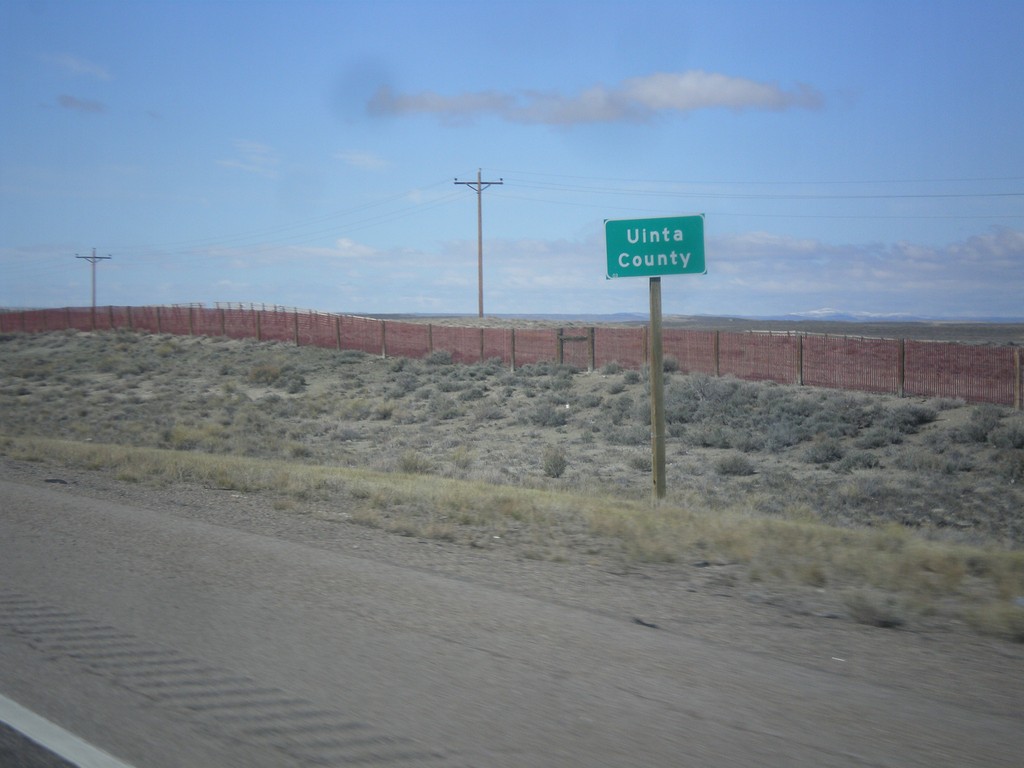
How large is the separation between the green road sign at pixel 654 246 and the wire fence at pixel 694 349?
18.0m

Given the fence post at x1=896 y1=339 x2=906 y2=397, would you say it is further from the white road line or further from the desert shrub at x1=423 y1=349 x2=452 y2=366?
the white road line

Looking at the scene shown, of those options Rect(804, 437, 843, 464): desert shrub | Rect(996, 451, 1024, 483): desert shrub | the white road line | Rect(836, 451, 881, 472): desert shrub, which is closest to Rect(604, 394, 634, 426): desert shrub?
Rect(804, 437, 843, 464): desert shrub

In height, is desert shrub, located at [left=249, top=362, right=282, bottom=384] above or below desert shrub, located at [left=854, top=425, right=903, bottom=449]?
above

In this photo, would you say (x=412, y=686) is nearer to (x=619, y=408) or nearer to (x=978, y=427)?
(x=978, y=427)

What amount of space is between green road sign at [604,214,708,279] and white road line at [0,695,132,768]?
11822 millimetres

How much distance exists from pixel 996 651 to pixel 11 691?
666cm

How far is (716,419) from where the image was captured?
3180cm

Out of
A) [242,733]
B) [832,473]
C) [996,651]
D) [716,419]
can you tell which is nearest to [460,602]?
[242,733]

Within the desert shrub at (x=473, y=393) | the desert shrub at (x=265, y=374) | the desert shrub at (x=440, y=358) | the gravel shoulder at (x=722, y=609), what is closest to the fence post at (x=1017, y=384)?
the desert shrub at (x=473, y=393)

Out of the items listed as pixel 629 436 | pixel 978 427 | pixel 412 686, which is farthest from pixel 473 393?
pixel 412 686

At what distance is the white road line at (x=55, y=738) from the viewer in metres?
4.83

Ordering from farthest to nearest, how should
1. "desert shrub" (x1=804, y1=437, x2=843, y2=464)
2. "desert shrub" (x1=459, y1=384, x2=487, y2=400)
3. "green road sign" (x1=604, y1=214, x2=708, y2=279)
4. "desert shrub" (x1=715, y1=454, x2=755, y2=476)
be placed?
"desert shrub" (x1=459, y1=384, x2=487, y2=400), "desert shrub" (x1=804, y1=437, x2=843, y2=464), "desert shrub" (x1=715, y1=454, x2=755, y2=476), "green road sign" (x1=604, y1=214, x2=708, y2=279)

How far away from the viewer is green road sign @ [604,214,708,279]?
15.4 m

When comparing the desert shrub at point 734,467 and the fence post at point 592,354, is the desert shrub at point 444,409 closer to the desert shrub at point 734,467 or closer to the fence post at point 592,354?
the fence post at point 592,354
